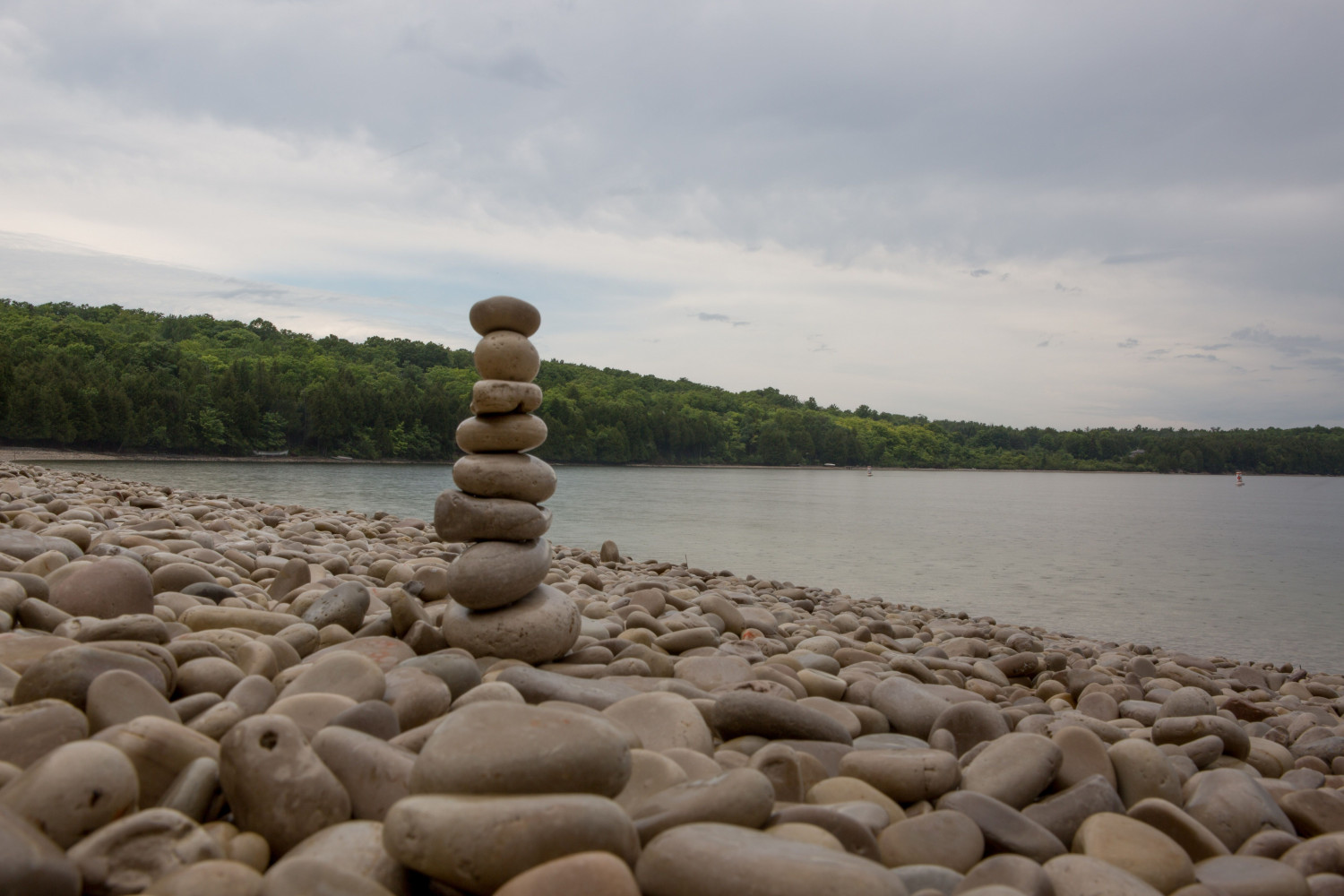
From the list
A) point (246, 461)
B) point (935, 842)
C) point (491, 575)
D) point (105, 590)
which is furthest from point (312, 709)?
point (246, 461)

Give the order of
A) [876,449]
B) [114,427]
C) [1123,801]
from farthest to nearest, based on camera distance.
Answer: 1. [876,449]
2. [114,427]
3. [1123,801]

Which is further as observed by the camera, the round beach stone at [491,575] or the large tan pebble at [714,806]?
the round beach stone at [491,575]

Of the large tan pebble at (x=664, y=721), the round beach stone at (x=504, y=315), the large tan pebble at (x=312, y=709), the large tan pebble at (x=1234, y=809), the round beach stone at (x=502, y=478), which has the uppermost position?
the round beach stone at (x=504, y=315)

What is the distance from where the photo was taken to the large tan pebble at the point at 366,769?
2389 mm

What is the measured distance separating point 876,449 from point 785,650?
125839 mm

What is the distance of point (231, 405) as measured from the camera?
69688 millimetres

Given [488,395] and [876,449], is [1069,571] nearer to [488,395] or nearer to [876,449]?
[488,395]

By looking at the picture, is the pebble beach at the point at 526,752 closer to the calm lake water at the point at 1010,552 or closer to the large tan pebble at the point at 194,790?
the large tan pebble at the point at 194,790

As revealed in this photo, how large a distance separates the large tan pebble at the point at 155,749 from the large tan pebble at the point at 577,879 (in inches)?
46.7

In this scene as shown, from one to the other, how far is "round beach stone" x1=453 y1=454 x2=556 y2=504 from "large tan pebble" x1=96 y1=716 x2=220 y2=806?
2.36m

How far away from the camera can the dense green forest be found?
6322 cm

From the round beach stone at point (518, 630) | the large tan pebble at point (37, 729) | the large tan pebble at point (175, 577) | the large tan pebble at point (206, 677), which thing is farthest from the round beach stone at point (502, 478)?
the large tan pebble at point (37, 729)

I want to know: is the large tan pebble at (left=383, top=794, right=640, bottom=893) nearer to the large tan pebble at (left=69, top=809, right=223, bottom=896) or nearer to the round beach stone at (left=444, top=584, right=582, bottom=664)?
the large tan pebble at (left=69, top=809, right=223, bottom=896)

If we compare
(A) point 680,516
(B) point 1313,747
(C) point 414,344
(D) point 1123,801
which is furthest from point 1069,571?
(C) point 414,344
